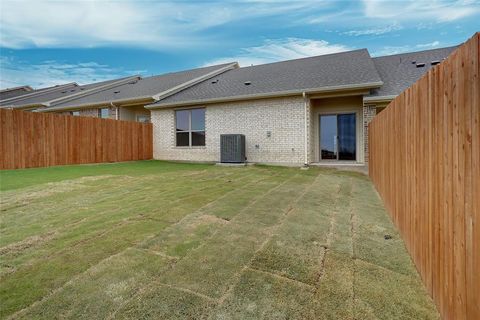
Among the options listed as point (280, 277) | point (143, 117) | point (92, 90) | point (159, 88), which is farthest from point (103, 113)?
point (280, 277)

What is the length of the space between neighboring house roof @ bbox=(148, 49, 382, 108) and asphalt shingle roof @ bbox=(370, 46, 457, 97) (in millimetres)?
700

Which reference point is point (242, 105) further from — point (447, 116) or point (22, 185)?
point (447, 116)

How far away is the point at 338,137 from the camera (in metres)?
11.9

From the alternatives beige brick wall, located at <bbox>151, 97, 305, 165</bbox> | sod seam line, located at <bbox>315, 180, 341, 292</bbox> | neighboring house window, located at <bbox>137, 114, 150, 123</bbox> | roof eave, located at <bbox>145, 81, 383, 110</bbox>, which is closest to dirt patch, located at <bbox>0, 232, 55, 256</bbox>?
sod seam line, located at <bbox>315, 180, 341, 292</bbox>

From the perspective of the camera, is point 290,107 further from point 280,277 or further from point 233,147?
point 280,277

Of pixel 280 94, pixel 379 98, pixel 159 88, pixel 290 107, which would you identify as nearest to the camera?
pixel 379 98

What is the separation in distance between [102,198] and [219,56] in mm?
20891

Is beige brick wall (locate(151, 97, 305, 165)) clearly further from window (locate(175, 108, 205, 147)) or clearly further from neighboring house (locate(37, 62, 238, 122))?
neighboring house (locate(37, 62, 238, 122))

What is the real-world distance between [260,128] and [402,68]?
7.07 metres

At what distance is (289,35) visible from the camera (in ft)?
57.9

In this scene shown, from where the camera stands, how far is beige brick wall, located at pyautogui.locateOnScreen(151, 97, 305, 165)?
10969 mm

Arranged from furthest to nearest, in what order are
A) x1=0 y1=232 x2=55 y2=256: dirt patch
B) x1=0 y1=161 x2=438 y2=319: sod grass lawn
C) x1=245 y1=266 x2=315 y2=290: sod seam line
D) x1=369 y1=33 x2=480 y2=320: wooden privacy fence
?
x1=0 y1=232 x2=55 y2=256: dirt patch < x1=245 y1=266 x2=315 y2=290: sod seam line < x1=0 y1=161 x2=438 y2=319: sod grass lawn < x1=369 y1=33 x2=480 y2=320: wooden privacy fence

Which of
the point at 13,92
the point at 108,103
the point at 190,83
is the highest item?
the point at 13,92

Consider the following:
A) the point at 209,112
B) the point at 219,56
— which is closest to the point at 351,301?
the point at 209,112
